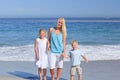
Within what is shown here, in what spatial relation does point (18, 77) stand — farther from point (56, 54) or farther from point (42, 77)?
point (56, 54)

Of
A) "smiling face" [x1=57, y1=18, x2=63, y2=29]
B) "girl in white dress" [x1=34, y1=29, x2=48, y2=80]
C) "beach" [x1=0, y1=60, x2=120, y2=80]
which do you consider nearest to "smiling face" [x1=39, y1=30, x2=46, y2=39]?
"girl in white dress" [x1=34, y1=29, x2=48, y2=80]

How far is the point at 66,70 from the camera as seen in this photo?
10578 mm

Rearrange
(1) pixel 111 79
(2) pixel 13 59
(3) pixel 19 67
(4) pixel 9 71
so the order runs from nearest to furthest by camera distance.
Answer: (1) pixel 111 79 < (4) pixel 9 71 < (3) pixel 19 67 < (2) pixel 13 59

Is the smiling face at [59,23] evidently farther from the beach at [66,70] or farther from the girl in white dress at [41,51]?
the beach at [66,70]

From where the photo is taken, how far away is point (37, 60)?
8.48 m

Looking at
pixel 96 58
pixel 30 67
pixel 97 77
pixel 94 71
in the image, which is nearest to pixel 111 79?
pixel 97 77

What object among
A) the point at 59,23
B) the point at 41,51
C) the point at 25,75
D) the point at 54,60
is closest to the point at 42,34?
the point at 41,51

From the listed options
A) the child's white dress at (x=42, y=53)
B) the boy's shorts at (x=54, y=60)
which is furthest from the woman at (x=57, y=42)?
the child's white dress at (x=42, y=53)

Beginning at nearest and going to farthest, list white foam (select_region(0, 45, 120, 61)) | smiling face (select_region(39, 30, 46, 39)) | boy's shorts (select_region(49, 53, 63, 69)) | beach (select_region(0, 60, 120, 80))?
boy's shorts (select_region(49, 53, 63, 69)) < smiling face (select_region(39, 30, 46, 39)) < beach (select_region(0, 60, 120, 80)) < white foam (select_region(0, 45, 120, 61))

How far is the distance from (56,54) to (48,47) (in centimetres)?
26

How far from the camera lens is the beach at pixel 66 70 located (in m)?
9.41

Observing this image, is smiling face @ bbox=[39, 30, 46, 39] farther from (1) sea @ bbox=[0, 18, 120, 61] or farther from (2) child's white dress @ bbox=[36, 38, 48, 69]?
(1) sea @ bbox=[0, 18, 120, 61]

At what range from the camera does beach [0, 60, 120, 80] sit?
941cm

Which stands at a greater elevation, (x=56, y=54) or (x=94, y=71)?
(x=56, y=54)
